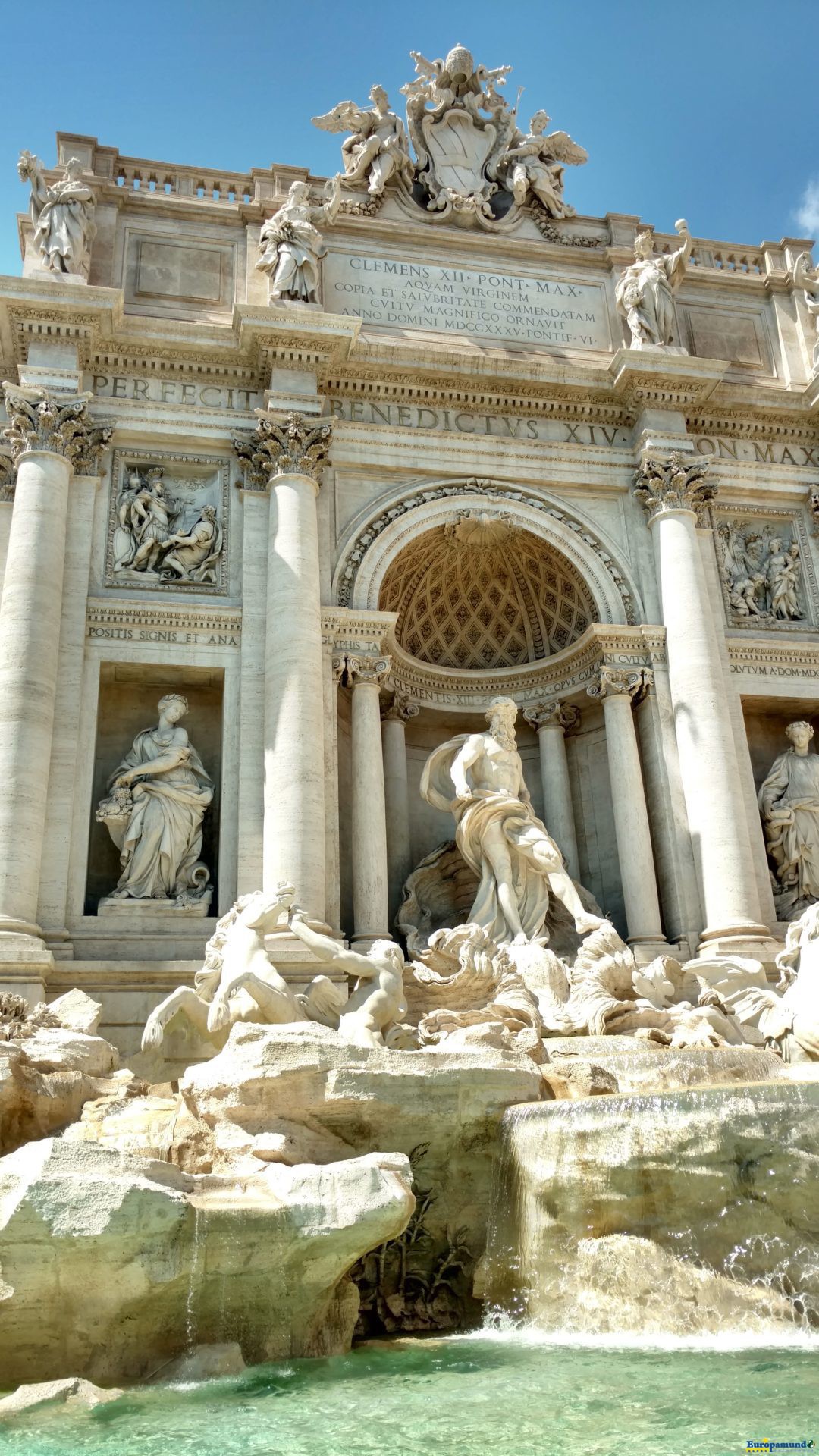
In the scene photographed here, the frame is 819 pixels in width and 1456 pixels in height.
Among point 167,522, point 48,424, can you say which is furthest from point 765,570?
point 48,424

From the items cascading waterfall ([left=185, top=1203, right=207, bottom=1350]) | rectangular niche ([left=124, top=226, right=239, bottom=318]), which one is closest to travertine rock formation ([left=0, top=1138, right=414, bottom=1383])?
cascading waterfall ([left=185, top=1203, right=207, bottom=1350])

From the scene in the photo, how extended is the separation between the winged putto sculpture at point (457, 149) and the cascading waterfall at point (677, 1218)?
51.4 ft

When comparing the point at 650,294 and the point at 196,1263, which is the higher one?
the point at 650,294

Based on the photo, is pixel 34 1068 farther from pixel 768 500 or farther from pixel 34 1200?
pixel 768 500

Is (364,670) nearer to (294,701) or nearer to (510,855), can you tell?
(294,701)

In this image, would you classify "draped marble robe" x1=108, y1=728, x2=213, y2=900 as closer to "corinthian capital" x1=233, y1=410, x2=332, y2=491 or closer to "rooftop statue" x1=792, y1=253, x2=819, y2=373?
"corinthian capital" x1=233, y1=410, x2=332, y2=491

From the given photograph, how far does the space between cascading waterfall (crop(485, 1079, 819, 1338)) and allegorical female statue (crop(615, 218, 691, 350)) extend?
13.2 m

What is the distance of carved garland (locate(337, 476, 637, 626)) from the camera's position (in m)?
A: 16.7

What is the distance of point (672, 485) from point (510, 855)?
248 inches

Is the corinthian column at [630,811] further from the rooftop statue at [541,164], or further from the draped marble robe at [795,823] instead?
the rooftop statue at [541,164]

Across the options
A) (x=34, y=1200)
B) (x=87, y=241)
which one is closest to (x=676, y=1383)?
(x=34, y=1200)

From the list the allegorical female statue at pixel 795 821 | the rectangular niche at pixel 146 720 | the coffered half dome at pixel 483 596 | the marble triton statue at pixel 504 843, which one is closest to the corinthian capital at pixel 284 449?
the coffered half dome at pixel 483 596

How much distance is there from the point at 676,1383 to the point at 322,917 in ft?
27.9

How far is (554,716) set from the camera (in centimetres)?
1809
